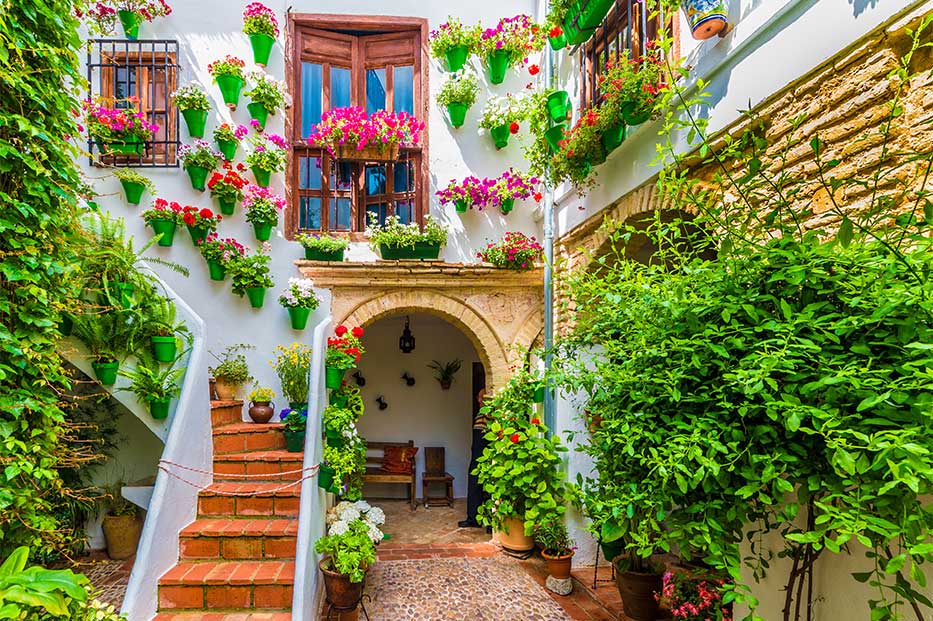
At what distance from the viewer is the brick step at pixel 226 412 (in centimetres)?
473

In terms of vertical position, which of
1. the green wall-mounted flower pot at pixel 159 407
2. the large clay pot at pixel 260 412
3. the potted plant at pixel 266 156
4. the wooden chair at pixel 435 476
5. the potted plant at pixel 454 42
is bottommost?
the wooden chair at pixel 435 476

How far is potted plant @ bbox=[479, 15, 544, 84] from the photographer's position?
5434 mm

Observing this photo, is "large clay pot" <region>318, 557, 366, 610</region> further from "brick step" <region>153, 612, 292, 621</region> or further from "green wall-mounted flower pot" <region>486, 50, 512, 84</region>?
"green wall-mounted flower pot" <region>486, 50, 512, 84</region>

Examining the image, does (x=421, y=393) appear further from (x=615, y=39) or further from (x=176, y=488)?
(x=615, y=39)

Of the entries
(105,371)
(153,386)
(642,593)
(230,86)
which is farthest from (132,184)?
(642,593)

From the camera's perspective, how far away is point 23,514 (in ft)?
7.48

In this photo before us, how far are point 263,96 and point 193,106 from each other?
694 mm

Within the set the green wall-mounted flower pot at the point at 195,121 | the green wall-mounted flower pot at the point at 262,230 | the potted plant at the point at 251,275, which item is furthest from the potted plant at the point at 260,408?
the green wall-mounted flower pot at the point at 195,121

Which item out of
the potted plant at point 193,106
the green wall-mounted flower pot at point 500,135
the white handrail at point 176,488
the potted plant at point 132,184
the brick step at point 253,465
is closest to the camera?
the white handrail at point 176,488

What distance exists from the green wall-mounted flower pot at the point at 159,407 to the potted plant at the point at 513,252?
128 inches

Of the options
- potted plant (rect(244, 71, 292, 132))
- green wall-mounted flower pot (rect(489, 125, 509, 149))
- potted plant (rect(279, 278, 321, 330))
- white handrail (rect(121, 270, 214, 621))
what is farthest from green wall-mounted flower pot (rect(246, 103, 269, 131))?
green wall-mounted flower pot (rect(489, 125, 509, 149))

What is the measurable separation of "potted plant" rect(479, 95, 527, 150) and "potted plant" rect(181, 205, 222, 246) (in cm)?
304

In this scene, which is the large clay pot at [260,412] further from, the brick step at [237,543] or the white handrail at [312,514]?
the brick step at [237,543]

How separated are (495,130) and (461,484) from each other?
5443mm
